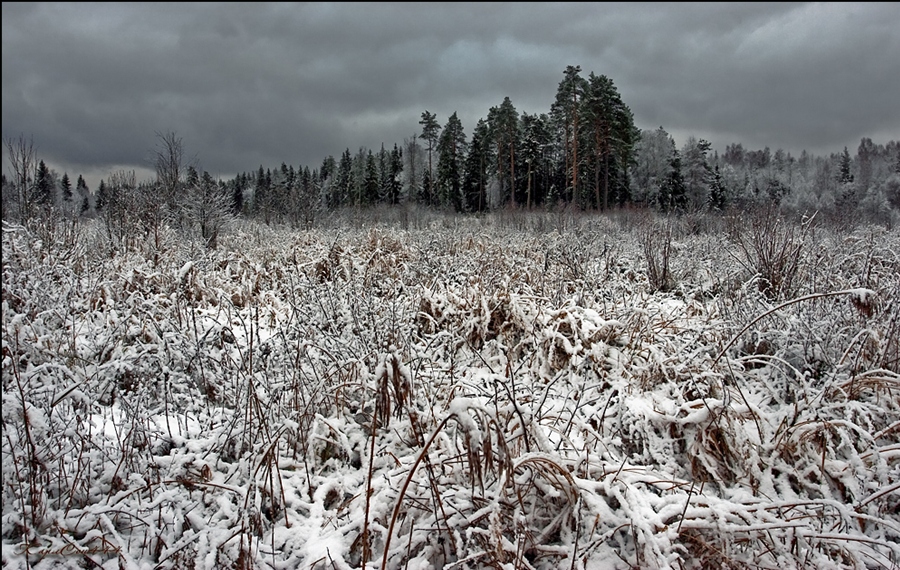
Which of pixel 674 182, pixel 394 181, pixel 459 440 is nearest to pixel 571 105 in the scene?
pixel 674 182

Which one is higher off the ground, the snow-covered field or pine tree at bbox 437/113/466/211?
pine tree at bbox 437/113/466/211

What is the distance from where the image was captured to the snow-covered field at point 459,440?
2.11 metres

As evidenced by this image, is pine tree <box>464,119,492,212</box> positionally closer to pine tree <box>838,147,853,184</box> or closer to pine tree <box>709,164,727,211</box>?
pine tree <box>709,164,727,211</box>

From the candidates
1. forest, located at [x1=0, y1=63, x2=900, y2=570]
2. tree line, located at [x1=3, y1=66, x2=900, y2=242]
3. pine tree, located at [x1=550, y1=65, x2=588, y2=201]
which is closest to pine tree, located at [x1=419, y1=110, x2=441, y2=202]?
tree line, located at [x1=3, y1=66, x2=900, y2=242]

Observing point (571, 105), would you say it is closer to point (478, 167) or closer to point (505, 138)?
point (505, 138)

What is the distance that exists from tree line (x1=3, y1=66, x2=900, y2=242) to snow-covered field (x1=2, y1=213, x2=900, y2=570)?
331 inches

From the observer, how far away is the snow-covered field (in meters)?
2.11

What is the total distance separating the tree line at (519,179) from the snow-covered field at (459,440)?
27.6 ft

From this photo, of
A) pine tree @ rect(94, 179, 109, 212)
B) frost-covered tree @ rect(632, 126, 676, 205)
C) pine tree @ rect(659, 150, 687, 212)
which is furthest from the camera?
frost-covered tree @ rect(632, 126, 676, 205)

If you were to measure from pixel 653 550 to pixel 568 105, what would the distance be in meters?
32.1

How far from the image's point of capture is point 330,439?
2852 millimetres

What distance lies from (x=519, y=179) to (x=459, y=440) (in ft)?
123

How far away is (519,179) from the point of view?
38.3 meters

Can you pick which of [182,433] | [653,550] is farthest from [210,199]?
[653,550]
